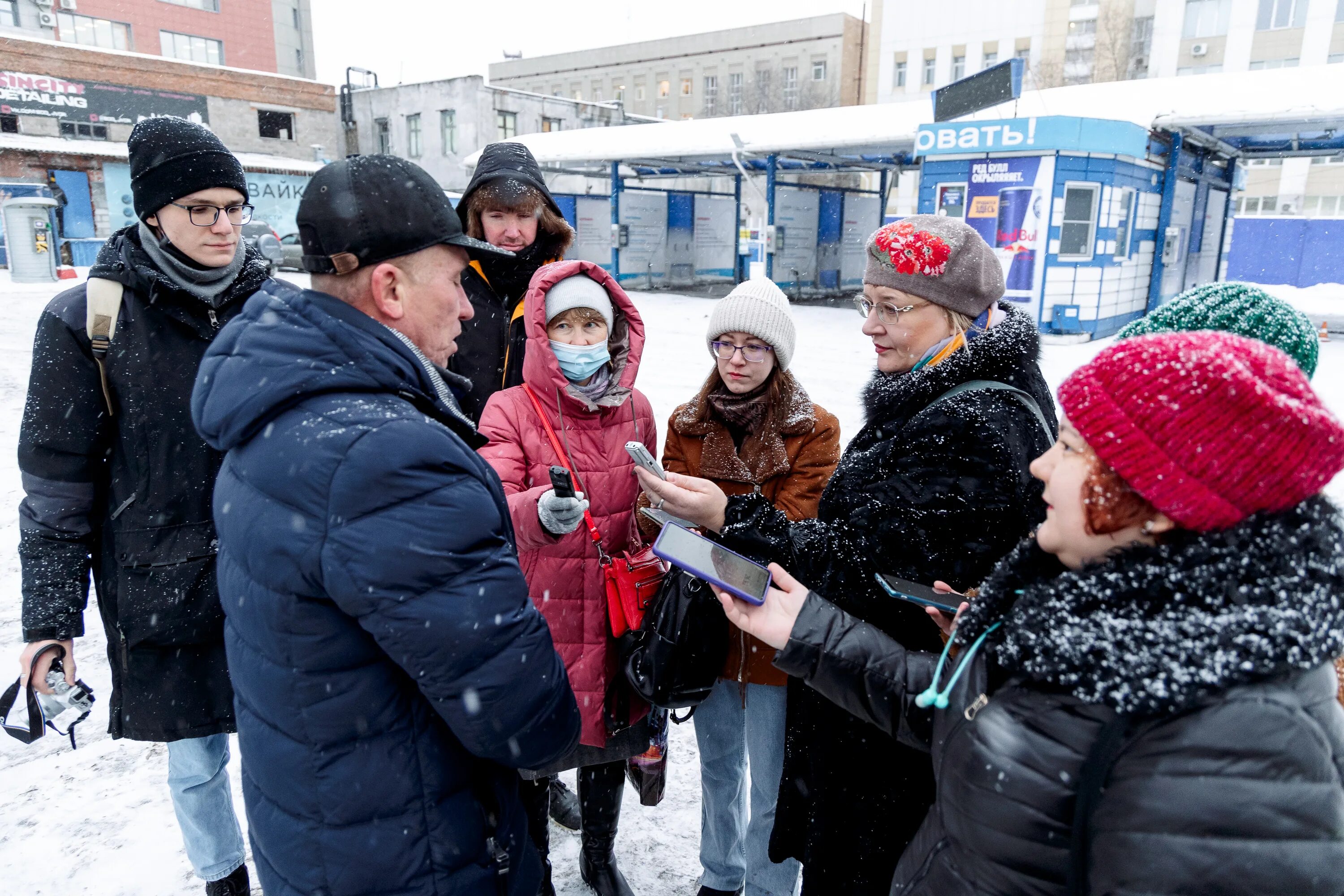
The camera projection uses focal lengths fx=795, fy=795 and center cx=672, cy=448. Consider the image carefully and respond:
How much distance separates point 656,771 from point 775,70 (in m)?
63.2

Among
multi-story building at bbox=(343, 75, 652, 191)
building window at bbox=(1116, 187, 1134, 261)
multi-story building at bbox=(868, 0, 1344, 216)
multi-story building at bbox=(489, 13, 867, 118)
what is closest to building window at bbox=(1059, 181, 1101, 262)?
building window at bbox=(1116, 187, 1134, 261)

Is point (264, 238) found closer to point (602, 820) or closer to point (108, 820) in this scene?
point (108, 820)

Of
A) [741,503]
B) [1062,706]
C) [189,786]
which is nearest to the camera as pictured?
[1062,706]

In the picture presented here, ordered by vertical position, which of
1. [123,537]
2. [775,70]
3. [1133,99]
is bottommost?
[123,537]

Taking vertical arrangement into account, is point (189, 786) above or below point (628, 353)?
below

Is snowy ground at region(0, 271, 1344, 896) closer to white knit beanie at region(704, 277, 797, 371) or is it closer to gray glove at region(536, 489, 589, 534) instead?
gray glove at region(536, 489, 589, 534)

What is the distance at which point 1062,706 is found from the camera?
102 cm

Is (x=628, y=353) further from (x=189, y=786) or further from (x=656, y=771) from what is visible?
(x=189, y=786)

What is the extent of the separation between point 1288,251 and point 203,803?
1131 inches

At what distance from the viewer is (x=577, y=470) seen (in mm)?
2400

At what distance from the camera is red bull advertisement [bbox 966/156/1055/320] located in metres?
12.6

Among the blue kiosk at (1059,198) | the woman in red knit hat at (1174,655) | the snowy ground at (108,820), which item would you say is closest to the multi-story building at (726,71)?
the blue kiosk at (1059,198)

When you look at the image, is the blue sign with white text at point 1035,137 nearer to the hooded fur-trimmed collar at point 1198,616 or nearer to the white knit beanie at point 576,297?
the white knit beanie at point 576,297

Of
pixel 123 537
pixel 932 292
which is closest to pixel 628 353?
pixel 932 292
